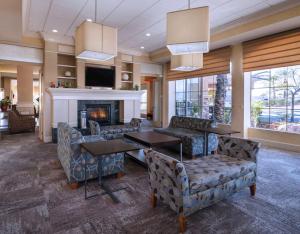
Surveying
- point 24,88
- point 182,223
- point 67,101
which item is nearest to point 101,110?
point 67,101

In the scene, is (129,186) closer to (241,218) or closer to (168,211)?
(168,211)

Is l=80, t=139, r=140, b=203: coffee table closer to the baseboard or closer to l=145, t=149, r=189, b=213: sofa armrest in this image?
l=145, t=149, r=189, b=213: sofa armrest

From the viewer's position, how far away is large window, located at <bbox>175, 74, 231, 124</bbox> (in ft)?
22.6

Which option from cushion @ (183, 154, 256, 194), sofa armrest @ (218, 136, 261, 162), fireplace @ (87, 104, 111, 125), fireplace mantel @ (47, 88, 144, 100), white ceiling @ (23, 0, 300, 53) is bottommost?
cushion @ (183, 154, 256, 194)

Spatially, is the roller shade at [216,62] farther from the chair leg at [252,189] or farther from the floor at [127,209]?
the chair leg at [252,189]

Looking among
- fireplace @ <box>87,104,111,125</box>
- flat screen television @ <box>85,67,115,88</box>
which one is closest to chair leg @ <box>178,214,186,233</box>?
fireplace @ <box>87,104,111,125</box>

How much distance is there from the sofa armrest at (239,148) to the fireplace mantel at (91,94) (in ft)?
15.2

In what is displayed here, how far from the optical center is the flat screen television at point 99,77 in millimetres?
6832

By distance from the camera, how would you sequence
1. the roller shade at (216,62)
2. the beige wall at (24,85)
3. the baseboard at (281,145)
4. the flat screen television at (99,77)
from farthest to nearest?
1. the beige wall at (24,85)
2. the flat screen television at (99,77)
3. the roller shade at (216,62)
4. the baseboard at (281,145)

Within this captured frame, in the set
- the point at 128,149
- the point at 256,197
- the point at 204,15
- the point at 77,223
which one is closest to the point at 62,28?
the point at 204,15

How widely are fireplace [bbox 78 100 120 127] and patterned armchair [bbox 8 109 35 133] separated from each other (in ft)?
8.21

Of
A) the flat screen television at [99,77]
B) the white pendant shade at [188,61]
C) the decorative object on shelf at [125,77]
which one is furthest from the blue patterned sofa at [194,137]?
the decorative object on shelf at [125,77]

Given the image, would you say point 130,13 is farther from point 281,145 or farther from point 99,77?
point 281,145

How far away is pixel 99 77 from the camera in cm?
702
